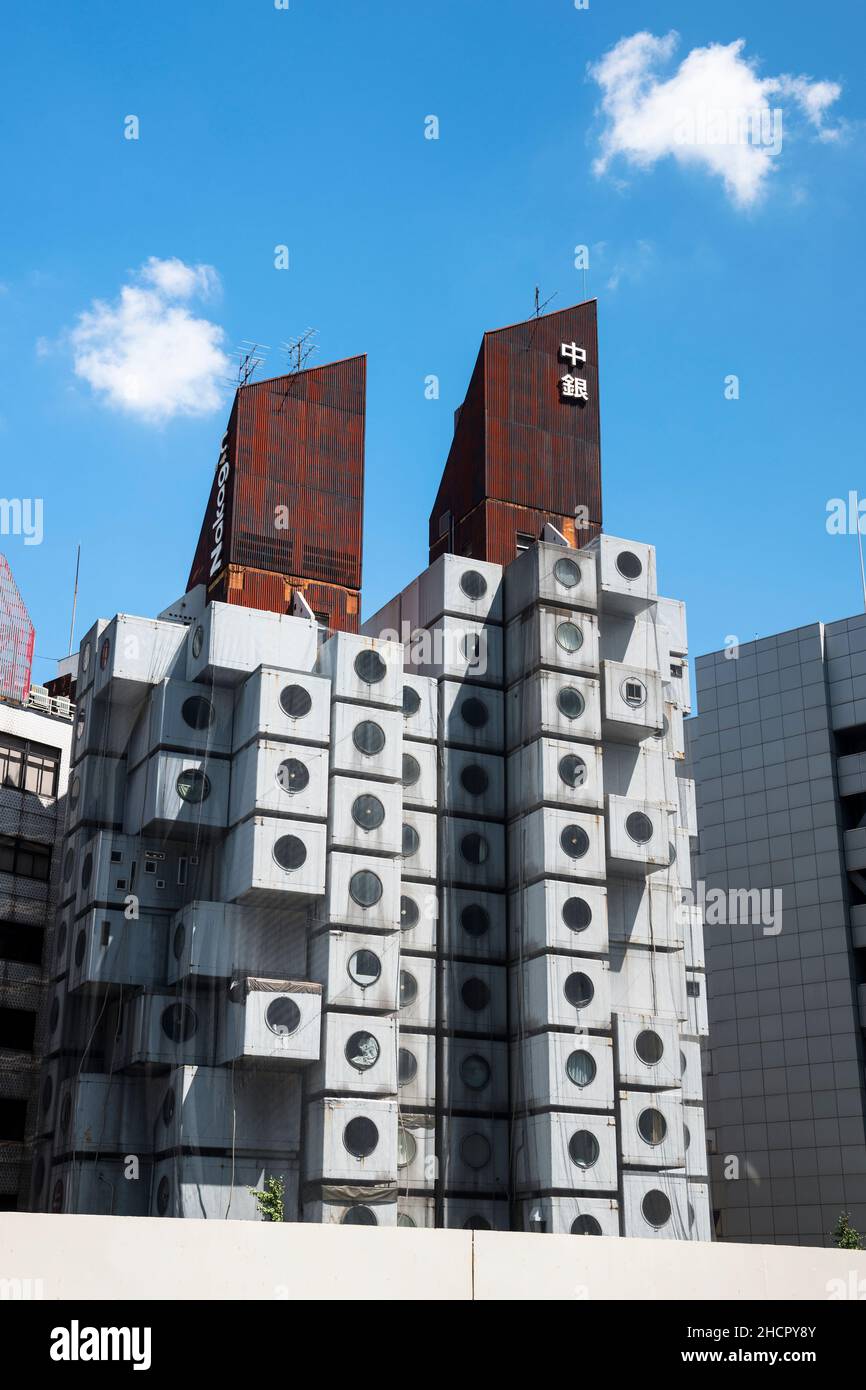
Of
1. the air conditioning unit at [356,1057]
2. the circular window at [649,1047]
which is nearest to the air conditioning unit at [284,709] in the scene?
the air conditioning unit at [356,1057]

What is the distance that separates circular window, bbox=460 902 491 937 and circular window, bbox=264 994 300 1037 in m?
9.51

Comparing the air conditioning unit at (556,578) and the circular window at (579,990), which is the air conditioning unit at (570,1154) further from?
the air conditioning unit at (556,578)

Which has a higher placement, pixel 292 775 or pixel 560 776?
pixel 560 776

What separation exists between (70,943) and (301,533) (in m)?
19.3

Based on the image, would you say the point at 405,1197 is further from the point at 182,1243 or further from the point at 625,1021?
the point at 182,1243

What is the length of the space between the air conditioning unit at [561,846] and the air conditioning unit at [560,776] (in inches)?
17.0

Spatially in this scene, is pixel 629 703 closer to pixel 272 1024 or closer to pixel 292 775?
pixel 292 775

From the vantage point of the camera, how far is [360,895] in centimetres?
5425

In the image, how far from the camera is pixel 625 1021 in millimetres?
57094

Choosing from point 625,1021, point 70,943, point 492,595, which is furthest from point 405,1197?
point 492,595

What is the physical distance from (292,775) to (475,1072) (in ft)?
43.5

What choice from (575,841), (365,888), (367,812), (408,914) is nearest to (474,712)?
(575,841)

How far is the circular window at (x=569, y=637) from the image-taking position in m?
60.6

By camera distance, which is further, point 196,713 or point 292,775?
point 196,713
